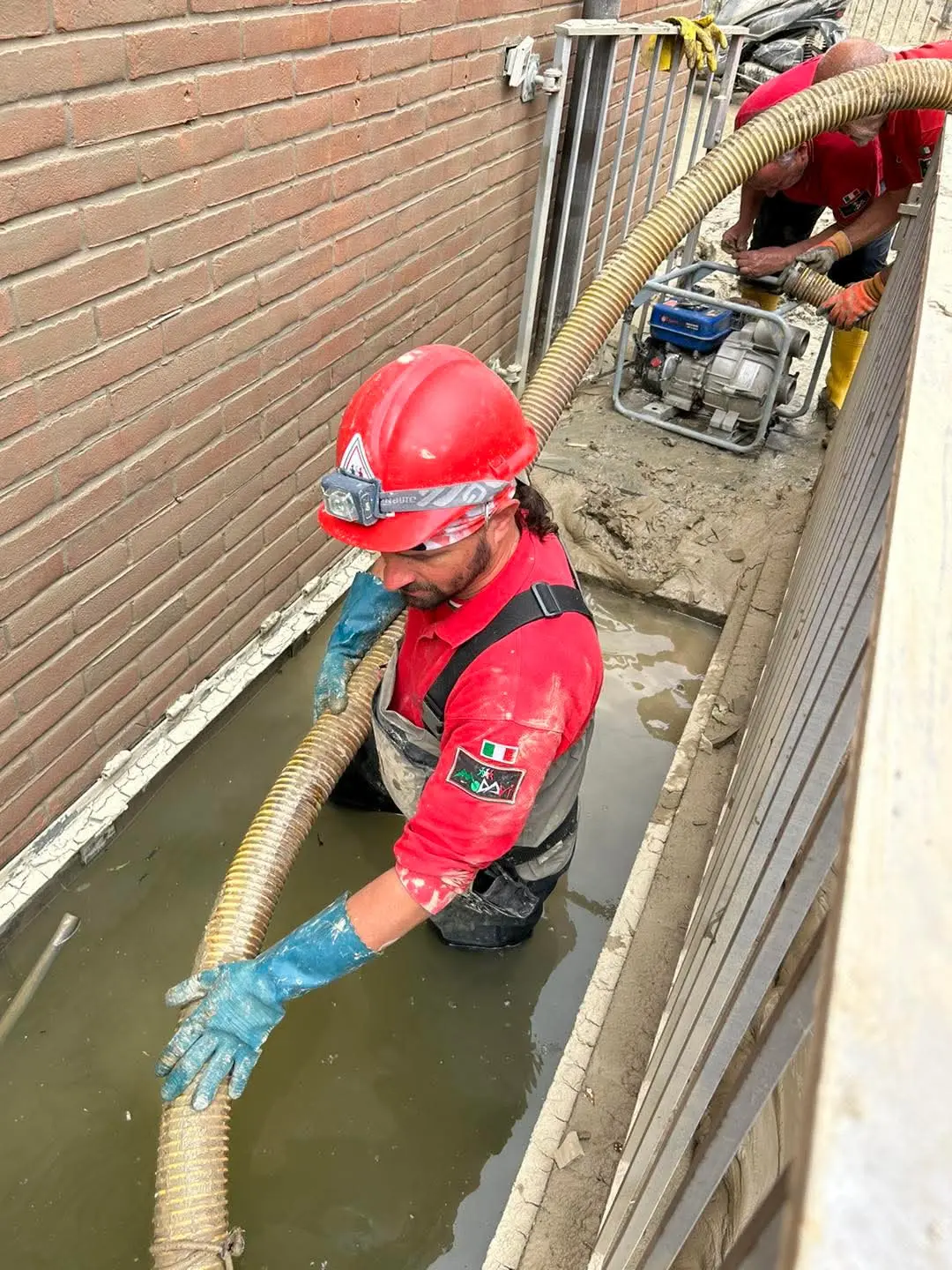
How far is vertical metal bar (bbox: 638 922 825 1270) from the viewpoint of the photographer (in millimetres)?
932

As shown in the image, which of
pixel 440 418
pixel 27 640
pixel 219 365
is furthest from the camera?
pixel 219 365

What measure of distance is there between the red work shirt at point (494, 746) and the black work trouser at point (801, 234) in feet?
16.3

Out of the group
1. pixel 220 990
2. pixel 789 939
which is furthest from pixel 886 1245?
pixel 220 990

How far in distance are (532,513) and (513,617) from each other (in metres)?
0.44

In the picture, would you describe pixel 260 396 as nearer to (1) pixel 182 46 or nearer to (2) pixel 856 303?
(1) pixel 182 46

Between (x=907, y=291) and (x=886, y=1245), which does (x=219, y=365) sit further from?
(x=886, y=1245)

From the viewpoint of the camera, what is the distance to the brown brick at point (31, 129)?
6.76 ft

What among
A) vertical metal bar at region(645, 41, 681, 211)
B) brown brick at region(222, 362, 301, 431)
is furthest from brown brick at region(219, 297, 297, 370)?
vertical metal bar at region(645, 41, 681, 211)

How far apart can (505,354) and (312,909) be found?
3.75 metres

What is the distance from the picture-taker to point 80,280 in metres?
2.38

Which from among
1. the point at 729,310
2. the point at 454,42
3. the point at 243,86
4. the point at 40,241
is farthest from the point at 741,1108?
the point at 729,310

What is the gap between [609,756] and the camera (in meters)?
3.90

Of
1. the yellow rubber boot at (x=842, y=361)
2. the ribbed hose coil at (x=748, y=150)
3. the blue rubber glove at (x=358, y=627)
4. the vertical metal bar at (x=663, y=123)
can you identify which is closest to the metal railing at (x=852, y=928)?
the blue rubber glove at (x=358, y=627)

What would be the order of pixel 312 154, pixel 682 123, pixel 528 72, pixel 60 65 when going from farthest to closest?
pixel 682 123
pixel 528 72
pixel 312 154
pixel 60 65
